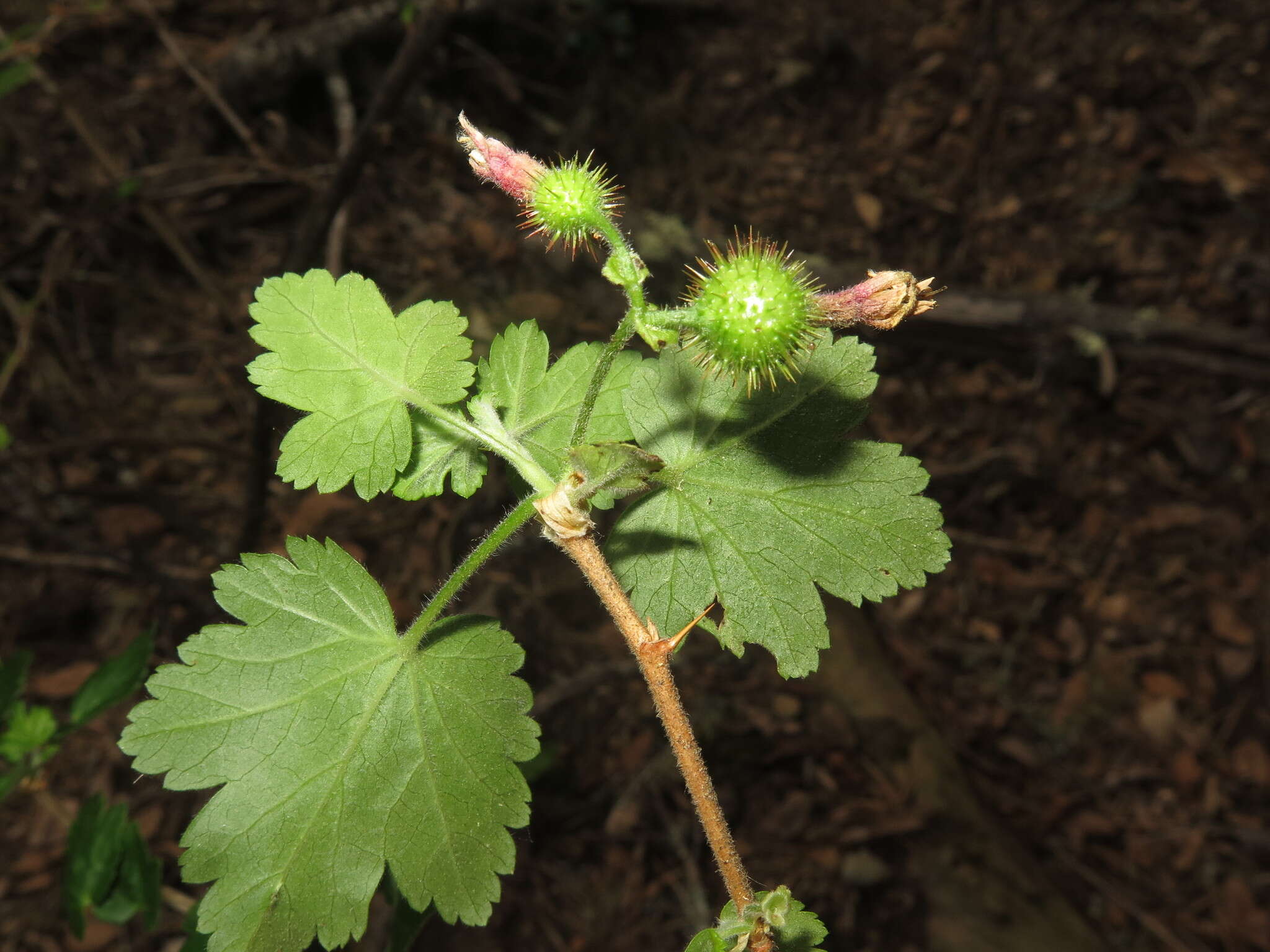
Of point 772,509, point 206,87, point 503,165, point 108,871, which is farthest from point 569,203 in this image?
point 206,87

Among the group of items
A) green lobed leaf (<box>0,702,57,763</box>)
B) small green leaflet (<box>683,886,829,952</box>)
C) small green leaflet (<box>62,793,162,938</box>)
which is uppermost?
green lobed leaf (<box>0,702,57,763</box>)

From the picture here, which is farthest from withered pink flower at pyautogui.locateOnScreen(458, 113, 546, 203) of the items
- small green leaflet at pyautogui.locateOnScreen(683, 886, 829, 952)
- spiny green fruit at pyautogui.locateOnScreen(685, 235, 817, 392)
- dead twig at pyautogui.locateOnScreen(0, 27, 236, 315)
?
dead twig at pyautogui.locateOnScreen(0, 27, 236, 315)

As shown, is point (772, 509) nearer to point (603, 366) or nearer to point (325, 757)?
point (603, 366)

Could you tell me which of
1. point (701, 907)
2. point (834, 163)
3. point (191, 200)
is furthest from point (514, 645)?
point (834, 163)

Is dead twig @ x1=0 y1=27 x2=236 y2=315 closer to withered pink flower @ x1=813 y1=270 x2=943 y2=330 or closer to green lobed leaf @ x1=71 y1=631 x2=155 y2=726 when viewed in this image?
green lobed leaf @ x1=71 y1=631 x2=155 y2=726

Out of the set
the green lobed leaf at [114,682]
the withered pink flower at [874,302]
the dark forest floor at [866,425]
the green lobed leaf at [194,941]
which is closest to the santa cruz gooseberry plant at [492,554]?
the withered pink flower at [874,302]

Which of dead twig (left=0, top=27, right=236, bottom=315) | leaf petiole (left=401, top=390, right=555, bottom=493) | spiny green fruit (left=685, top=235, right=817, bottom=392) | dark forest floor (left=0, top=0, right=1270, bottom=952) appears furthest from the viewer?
dead twig (left=0, top=27, right=236, bottom=315)

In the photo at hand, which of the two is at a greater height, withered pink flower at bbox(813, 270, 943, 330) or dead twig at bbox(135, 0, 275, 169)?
dead twig at bbox(135, 0, 275, 169)
